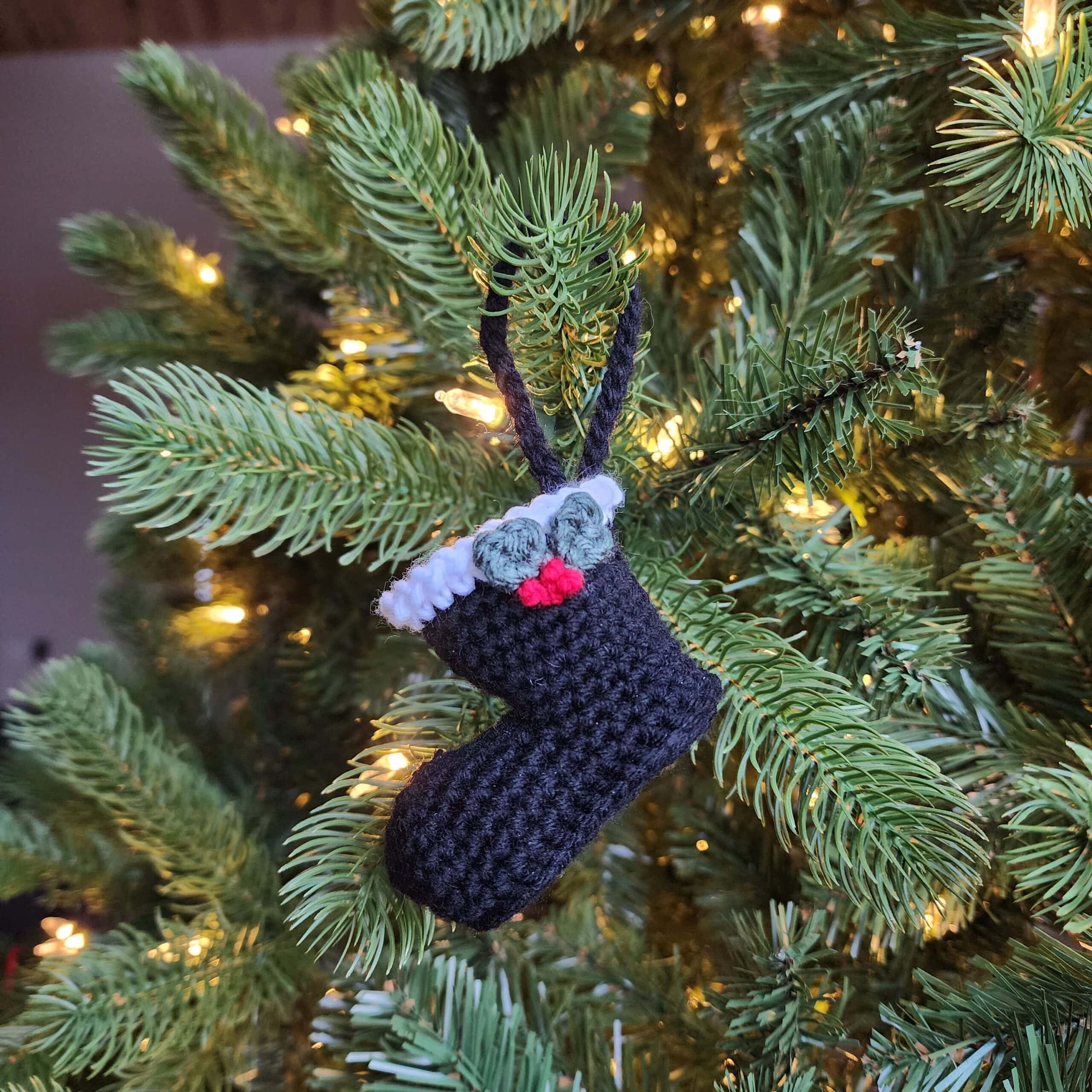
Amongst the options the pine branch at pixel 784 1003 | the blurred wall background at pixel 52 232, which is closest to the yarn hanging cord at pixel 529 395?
the pine branch at pixel 784 1003

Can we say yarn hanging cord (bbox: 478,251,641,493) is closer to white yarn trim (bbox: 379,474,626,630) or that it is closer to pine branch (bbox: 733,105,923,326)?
white yarn trim (bbox: 379,474,626,630)

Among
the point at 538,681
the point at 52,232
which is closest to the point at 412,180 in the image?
the point at 538,681

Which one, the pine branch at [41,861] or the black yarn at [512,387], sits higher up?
the black yarn at [512,387]

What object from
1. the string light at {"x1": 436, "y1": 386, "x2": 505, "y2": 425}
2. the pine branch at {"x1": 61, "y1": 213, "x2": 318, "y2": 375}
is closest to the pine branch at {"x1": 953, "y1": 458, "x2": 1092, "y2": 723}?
the string light at {"x1": 436, "y1": 386, "x2": 505, "y2": 425}

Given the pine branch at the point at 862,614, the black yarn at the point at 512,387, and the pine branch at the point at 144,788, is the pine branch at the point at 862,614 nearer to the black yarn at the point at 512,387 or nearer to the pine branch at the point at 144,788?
the black yarn at the point at 512,387

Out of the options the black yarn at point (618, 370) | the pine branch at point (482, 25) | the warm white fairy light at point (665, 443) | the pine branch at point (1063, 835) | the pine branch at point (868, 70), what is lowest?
the pine branch at point (1063, 835)

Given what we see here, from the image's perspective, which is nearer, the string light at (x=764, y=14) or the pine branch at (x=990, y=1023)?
the pine branch at (x=990, y=1023)
